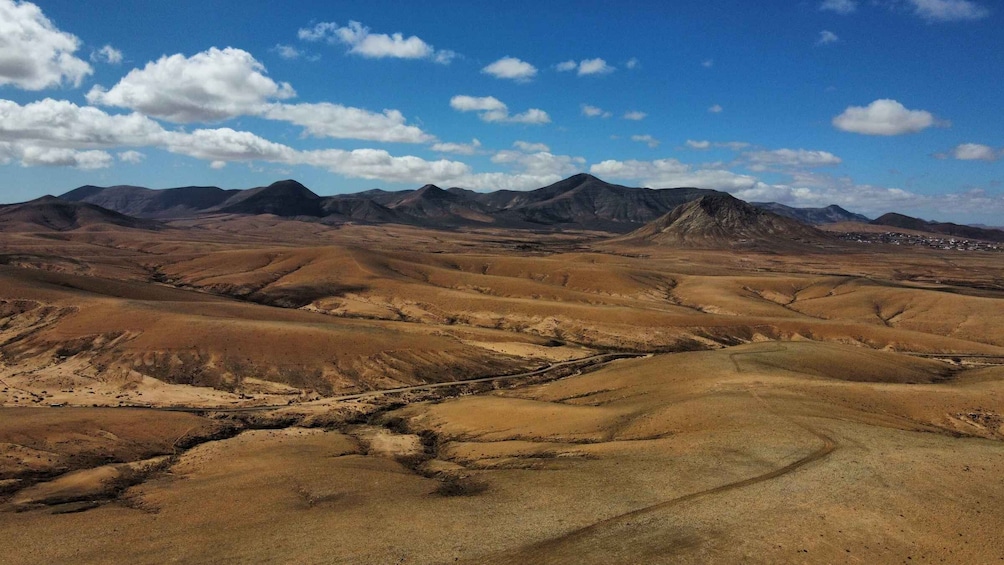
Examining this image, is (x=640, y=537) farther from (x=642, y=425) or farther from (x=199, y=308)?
(x=199, y=308)

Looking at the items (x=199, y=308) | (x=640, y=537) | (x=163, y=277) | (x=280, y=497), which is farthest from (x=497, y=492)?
(x=163, y=277)

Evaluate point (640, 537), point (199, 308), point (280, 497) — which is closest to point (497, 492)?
point (640, 537)

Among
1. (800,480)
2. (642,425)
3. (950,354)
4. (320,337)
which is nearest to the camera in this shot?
(800,480)

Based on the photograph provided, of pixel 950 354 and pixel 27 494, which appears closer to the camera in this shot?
pixel 27 494

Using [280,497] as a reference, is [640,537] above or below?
above

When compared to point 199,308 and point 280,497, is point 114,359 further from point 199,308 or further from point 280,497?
point 280,497

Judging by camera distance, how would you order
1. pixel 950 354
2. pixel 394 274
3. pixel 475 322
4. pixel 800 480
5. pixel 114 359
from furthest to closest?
pixel 394 274, pixel 475 322, pixel 950 354, pixel 114 359, pixel 800 480
